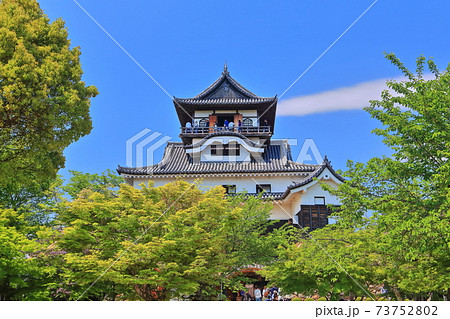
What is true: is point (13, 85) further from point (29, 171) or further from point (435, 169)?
point (435, 169)

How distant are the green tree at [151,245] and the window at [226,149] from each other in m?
14.3

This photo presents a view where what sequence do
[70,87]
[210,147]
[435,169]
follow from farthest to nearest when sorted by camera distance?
[210,147]
[70,87]
[435,169]

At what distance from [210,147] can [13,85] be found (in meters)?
19.8

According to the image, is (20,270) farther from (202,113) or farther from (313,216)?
(202,113)

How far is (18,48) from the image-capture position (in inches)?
443

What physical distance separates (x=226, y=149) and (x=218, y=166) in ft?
6.70

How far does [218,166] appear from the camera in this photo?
93.7 ft

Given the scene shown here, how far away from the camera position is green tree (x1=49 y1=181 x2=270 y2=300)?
1278 cm

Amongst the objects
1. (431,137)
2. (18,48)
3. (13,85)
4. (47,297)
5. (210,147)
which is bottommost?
(47,297)

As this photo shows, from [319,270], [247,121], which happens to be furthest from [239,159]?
[319,270]

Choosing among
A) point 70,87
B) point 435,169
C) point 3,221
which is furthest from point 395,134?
point 3,221

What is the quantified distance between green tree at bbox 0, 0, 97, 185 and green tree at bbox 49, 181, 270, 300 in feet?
8.49

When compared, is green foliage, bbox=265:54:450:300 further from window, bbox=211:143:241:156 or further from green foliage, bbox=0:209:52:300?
window, bbox=211:143:241:156

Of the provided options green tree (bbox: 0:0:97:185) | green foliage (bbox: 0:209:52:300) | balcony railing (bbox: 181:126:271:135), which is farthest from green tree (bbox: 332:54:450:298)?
balcony railing (bbox: 181:126:271:135)
